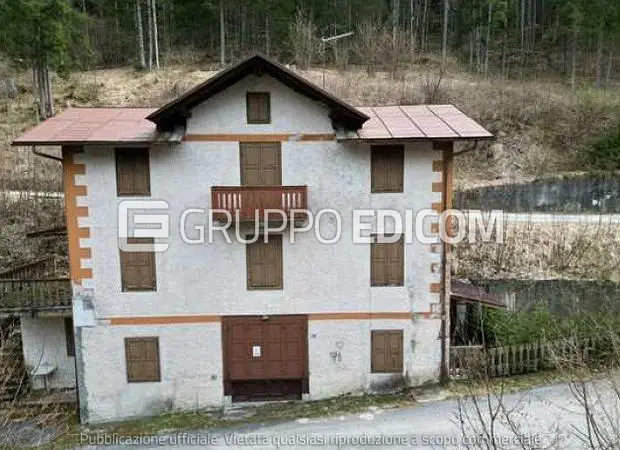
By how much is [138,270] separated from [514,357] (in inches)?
459

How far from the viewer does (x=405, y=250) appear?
1830 cm

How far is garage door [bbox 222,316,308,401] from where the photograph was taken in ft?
60.6

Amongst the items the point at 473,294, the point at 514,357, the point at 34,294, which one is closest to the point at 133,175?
the point at 34,294

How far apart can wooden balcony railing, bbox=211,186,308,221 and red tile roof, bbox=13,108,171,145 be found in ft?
7.73

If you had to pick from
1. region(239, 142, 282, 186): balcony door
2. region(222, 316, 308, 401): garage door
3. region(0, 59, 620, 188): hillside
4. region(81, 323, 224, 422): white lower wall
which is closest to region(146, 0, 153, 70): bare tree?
region(0, 59, 620, 188): hillside

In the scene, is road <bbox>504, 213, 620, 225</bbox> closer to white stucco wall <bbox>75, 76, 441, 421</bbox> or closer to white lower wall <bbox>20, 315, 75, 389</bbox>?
white stucco wall <bbox>75, 76, 441, 421</bbox>

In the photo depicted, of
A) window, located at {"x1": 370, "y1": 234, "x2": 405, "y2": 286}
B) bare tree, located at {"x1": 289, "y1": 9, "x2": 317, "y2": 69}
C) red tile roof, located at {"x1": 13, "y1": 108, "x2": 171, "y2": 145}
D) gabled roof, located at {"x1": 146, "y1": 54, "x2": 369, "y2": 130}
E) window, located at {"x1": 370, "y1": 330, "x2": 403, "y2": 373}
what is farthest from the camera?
bare tree, located at {"x1": 289, "y1": 9, "x2": 317, "y2": 69}

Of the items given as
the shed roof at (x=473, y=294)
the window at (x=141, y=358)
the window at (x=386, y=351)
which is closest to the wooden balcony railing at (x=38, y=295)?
the window at (x=141, y=358)

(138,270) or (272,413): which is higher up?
(138,270)

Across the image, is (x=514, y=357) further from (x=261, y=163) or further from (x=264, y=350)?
(x=261, y=163)

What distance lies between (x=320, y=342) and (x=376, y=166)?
5412 mm

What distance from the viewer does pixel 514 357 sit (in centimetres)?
1948

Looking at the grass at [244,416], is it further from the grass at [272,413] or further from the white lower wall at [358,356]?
the white lower wall at [358,356]

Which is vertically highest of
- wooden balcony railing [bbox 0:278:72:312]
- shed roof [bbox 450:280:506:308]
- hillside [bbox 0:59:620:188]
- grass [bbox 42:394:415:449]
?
hillside [bbox 0:59:620:188]
